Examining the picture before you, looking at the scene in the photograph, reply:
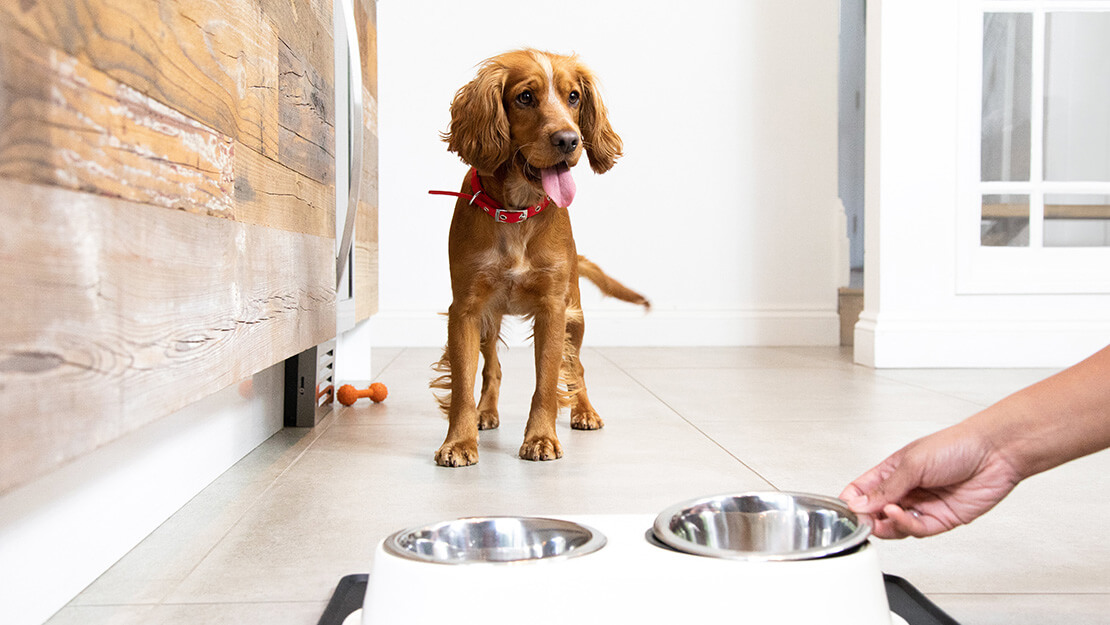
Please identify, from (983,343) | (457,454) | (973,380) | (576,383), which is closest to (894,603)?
(457,454)

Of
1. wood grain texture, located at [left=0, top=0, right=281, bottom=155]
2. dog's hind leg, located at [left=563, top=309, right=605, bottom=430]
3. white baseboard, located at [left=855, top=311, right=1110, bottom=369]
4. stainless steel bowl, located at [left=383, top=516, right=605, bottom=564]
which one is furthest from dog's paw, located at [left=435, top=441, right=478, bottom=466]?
white baseboard, located at [left=855, top=311, right=1110, bottom=369]

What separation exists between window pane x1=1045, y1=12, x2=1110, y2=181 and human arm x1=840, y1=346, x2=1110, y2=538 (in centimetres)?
263

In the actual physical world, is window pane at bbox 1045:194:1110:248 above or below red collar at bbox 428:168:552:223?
above

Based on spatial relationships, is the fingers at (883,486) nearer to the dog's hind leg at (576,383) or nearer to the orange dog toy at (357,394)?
the dog's hind leg at (576,383)

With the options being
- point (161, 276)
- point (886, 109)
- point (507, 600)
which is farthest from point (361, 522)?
point (886, 109)

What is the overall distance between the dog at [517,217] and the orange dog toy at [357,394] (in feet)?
1.72

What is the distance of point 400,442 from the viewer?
1808 mm

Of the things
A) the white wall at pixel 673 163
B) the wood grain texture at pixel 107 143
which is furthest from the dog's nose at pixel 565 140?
the white wall at pixel 673 163

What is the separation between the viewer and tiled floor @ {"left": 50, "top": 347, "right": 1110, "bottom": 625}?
95 centimetres

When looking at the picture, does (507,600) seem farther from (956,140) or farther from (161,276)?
(956,140)

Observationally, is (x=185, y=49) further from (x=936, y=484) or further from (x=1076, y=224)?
(x=1076, y=224)

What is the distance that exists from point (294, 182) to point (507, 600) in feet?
3.29

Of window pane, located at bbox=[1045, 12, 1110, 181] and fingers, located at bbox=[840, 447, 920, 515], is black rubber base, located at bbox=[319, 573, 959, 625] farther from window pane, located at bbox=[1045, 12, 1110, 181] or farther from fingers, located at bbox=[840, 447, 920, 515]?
window pane, located at bbox=[1045, 12, 1110, 181]

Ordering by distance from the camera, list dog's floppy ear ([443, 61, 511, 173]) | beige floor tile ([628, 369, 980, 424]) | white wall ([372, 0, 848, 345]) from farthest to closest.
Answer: white wall ([372, 0, 848, 345]) < beige floor tile ([628, 369, 980, 424]) < dog's floppy ear ([443, 61, 511, 173])
